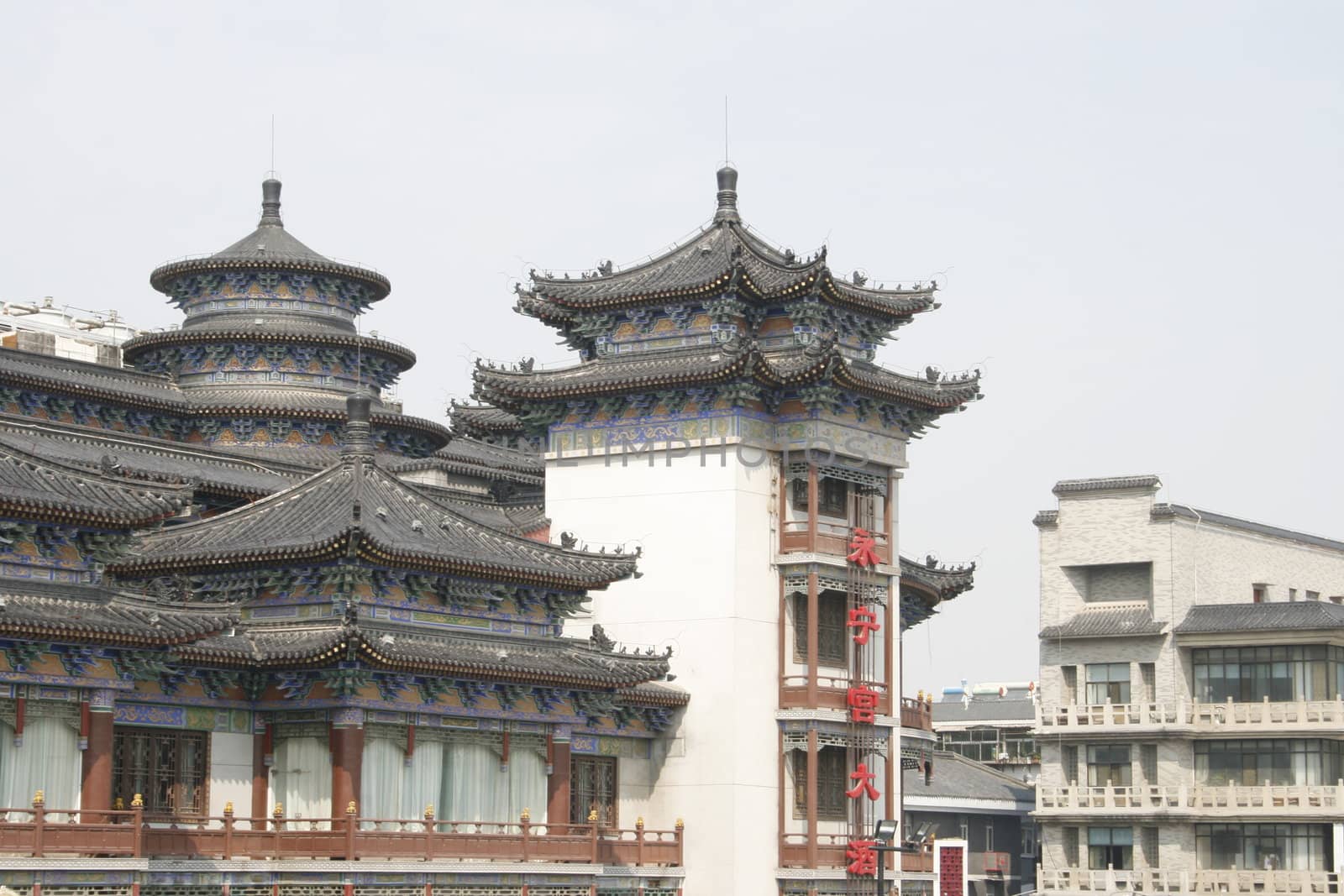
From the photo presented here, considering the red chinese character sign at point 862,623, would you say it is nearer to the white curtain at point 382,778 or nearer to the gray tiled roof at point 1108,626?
the white curtain at point 382,778

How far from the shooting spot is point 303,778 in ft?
154

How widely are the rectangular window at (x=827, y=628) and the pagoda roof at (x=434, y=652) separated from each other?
5192 millimetres

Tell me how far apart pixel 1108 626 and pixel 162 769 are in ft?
134

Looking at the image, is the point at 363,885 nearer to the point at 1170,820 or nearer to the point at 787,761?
the point at 787,761

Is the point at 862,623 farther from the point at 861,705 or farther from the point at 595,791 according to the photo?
the point at 595,791

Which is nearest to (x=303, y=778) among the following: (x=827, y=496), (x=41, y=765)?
(x=41, y=765)

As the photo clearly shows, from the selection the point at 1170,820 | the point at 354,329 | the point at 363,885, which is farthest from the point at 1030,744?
the point at 363,885

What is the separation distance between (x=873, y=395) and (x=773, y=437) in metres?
2.83

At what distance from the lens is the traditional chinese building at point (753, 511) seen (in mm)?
54906

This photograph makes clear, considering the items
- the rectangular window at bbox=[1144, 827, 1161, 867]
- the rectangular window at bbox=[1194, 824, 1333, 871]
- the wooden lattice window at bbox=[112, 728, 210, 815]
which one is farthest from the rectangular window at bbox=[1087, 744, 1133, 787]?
the wooden lattice window at bbox=[112, 728, 210, 815]

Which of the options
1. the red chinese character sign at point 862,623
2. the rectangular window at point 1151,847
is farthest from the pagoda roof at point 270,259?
the rectangular window at point 1151,847

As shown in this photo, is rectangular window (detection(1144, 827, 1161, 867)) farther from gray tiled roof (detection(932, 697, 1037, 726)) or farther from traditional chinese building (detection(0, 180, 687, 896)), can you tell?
traditional chinese building (detection(0, 180, 687, 896))

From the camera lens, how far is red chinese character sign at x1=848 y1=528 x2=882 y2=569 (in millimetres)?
56406

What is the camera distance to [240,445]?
62.4 metres
